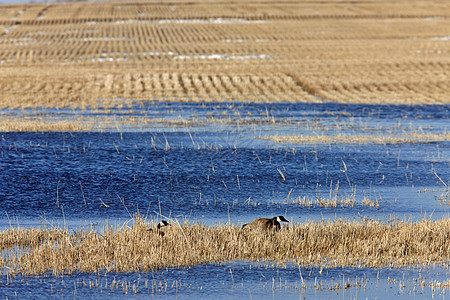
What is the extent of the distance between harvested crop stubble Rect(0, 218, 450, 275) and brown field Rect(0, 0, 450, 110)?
21689 millimetres

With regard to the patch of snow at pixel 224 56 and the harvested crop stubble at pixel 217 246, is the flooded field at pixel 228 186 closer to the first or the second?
the harvested crop stubble at pixel 217 246

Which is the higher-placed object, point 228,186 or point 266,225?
point 266,225

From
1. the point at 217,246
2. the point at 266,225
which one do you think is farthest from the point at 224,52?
the point at 217,246

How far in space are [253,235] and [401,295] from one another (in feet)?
8.26

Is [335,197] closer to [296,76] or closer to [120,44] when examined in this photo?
[296,76]

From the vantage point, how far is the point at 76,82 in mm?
39625

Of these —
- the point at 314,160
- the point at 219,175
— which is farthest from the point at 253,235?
the point at 314,160

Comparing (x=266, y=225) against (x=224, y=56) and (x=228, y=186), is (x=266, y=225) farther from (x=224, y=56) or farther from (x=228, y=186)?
(x=224, y=56)

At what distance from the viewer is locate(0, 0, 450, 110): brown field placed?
36156 mm

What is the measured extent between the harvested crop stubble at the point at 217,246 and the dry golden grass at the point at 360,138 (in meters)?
9.87

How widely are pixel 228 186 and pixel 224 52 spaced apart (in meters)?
46.7

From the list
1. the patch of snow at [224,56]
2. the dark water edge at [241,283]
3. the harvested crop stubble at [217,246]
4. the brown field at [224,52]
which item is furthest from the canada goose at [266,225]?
the patch of snow at [224,56]

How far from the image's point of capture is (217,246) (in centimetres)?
913

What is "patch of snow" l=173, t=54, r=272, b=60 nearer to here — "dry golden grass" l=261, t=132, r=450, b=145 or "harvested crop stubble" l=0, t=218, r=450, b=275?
"dry golden grass" l=261, t=132, r=450, b=145
